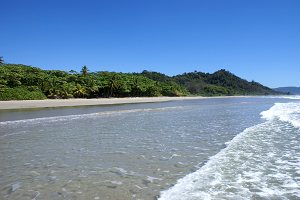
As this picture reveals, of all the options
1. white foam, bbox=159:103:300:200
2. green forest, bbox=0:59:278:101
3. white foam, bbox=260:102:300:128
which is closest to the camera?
white foam, bbox=159:103:300:200

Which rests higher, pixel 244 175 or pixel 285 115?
pixel 285 115

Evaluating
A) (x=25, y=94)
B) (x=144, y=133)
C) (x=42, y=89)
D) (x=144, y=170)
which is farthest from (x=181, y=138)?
(x=42, y=89)

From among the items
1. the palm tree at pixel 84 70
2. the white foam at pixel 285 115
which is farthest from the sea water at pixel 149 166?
the palm tree at pixel 84 70

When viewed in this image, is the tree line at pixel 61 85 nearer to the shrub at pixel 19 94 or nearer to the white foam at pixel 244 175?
the shrub at pixel 19 94

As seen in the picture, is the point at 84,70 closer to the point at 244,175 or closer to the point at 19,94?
the point at 19,94

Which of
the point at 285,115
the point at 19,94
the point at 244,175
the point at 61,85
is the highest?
the point at 61,85

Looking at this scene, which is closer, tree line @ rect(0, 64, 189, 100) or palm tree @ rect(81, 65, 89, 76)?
tree line @ rect(0, 64, 189, 100)

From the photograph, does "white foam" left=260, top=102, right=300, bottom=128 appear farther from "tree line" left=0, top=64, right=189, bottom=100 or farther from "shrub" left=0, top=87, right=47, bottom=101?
"tree line" left=0, top=64, right=189, bottom=100

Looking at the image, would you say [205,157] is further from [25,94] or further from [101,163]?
[25,94]

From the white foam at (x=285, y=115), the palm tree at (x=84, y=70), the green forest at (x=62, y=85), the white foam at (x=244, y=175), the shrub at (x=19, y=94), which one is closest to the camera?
the white foam at (x=244, y=175)

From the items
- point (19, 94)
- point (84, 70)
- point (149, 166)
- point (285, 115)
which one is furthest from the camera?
point (84, 70)

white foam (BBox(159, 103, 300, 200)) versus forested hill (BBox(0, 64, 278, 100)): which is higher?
forested hill (BBox(0, 64, 278, 100))

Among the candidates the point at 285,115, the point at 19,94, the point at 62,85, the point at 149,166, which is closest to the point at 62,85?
the point at 62,85

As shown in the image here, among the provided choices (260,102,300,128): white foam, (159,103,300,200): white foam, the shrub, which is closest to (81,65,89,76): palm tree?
the shrub
